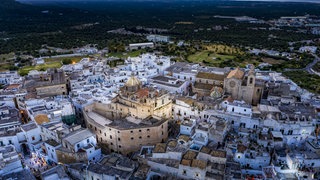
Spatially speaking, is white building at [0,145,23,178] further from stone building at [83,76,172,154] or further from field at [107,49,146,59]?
field at [107,49,146,59]

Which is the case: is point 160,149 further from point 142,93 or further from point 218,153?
point 142,93

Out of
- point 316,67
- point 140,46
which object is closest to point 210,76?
point 316,67

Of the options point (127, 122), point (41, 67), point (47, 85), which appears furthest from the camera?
point (41, 67)

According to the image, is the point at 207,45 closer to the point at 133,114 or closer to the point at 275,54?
the point at 275,54

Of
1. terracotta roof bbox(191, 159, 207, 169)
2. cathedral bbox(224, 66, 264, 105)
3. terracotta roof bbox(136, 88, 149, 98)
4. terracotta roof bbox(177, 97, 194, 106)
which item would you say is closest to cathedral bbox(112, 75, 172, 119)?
terracotta roof bbox(136, 88, 149, 98)

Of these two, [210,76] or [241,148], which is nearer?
[241,148]

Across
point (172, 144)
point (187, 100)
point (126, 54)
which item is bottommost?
point (172, 144)
